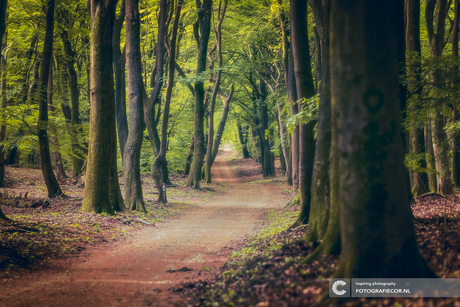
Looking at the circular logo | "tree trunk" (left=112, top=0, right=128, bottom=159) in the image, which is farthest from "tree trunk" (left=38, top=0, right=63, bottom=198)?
the circular logo

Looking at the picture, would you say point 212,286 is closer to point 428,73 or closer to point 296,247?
point 296,247

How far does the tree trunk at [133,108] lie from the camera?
1295cm

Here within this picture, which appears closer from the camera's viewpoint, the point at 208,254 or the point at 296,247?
the point at 296,247

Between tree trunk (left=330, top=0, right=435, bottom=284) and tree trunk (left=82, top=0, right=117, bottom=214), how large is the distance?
922cm

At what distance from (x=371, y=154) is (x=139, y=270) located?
480 centimetres

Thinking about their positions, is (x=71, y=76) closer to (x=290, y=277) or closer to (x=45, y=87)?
(x=45, y=87)

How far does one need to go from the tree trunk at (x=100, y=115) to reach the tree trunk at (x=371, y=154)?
9221mm

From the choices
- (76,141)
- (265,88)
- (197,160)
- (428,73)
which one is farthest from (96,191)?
(265,88)

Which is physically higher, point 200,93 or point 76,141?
point 200,93

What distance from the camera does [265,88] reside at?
30219 millimetres

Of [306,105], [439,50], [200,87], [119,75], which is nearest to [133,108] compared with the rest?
[119,75]

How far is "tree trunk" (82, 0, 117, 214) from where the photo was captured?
36.6 feet

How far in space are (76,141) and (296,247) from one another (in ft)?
53.7

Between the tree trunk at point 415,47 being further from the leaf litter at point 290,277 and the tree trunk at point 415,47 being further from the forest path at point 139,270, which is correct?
the forest path at point 139,270
